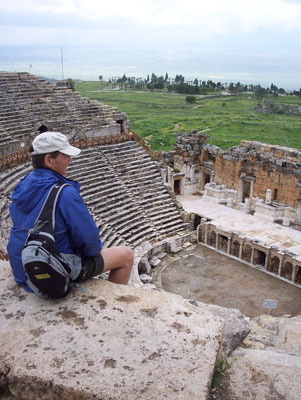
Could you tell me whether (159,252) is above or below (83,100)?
below

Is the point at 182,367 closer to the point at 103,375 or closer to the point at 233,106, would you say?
the point at 103,375

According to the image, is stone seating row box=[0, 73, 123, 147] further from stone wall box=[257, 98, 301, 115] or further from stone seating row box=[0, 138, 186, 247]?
stone wall box=[257, 98, 301, 115]

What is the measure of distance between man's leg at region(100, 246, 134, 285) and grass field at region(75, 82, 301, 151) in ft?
98.4

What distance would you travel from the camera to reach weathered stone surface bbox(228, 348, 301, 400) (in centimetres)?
296

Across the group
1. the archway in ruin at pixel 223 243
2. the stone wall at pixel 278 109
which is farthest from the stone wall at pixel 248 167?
the stone wall at pixel 278 109

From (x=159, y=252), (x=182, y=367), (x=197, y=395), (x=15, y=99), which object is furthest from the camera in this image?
→ (x=15, y=99)

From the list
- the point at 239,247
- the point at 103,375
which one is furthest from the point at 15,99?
the point at 103,375

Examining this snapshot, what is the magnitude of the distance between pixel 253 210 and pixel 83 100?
10343 millimetres

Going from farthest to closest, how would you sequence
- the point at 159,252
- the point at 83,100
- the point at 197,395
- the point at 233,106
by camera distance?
the point at 233,106 → the point at 83,100 → the point at 159,252 → the point at 197,395

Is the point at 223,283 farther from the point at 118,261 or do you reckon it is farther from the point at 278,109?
the point at 278,109

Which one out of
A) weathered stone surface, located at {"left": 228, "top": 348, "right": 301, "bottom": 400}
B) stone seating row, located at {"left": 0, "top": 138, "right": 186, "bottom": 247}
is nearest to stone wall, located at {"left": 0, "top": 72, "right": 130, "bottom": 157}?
stone seating row, located at {"left": 0, "top": 138, "right": 186, "bottom": 247}

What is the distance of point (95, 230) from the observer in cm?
359

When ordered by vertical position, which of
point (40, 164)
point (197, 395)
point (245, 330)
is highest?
point (40, 164)

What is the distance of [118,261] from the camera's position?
3.99 metres
